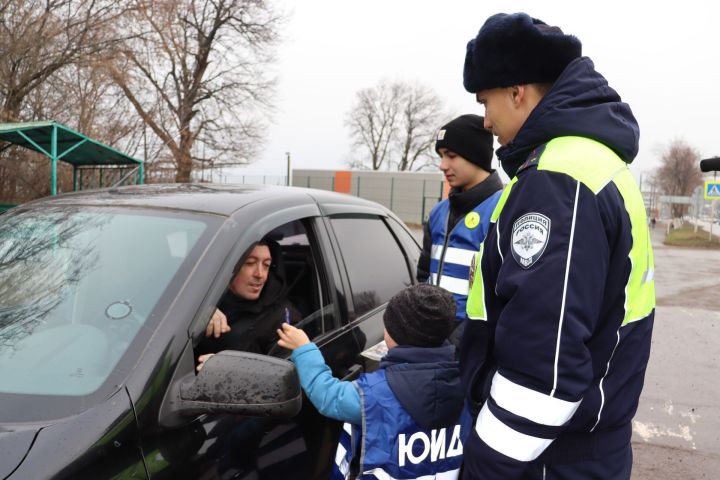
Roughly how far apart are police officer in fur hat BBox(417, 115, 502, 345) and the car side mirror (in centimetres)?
160

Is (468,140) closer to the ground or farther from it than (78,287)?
farther from it

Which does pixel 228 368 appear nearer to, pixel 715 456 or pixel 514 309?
pixel 514 309

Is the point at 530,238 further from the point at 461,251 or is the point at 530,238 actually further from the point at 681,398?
the point at 681,398

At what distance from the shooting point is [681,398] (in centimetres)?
531

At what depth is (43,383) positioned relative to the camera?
1420mm

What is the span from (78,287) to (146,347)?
0.45 metres

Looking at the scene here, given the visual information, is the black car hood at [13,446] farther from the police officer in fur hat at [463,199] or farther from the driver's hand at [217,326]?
the police officer in fur hat at [463,199]

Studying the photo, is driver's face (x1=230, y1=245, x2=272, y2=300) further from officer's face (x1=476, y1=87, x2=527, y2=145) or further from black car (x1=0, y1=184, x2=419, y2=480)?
officer's face (x1=476, y1=87, x2=527, y2=145)

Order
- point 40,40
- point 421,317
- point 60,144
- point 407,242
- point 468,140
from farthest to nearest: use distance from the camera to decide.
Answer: point 40,40
point 60,144
point 407,242
point 468,140
point 421,317

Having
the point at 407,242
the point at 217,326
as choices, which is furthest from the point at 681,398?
the point at 217,326

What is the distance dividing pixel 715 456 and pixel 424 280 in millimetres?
2705

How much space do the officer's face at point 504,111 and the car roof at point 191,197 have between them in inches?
37.7

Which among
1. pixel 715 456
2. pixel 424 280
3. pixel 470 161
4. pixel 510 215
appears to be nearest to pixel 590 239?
pixel 510 215

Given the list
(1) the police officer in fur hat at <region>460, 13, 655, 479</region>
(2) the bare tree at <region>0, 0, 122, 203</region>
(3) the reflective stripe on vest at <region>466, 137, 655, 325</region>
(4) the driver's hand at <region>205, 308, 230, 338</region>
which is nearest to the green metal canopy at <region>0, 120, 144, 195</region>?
(2) the bare tree at <region>0, 0, 122, 203</region>
